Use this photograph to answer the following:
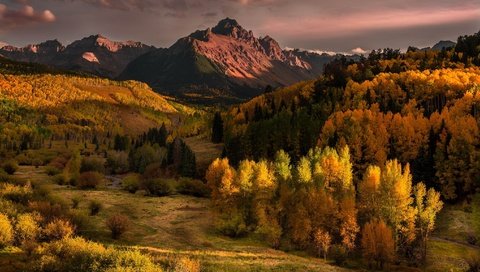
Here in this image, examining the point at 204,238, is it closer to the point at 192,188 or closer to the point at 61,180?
the point at 192,188

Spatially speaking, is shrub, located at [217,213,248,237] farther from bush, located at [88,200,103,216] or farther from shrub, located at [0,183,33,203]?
shrub, located at [0,183,33,203]

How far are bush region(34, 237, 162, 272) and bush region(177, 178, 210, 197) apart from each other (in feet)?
306

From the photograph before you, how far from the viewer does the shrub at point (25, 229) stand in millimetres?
60938

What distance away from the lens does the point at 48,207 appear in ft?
235


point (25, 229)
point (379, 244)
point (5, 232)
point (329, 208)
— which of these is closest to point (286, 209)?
point (329, 208)

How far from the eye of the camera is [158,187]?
5507 inches

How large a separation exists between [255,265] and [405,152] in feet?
257

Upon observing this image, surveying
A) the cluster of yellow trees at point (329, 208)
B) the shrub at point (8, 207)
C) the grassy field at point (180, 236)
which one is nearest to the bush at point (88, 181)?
the grassy field at point (180, 236)

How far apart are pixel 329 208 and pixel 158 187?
69.5 m

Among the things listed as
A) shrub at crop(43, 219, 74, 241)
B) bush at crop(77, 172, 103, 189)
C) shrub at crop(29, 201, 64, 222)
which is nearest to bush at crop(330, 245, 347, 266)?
shrub at crop(43, 219, 74, 241)

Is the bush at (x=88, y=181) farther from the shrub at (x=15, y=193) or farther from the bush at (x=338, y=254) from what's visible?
the bush at (x=338, y=254)

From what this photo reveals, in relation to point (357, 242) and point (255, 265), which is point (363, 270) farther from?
point (255, 265)

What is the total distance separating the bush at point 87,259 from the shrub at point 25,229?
42.1 ft

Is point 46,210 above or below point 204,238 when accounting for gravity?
above
